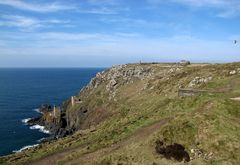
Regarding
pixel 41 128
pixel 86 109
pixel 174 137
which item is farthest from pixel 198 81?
pixel 41 128

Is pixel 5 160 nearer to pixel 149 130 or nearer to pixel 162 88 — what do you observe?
pixel 149 130

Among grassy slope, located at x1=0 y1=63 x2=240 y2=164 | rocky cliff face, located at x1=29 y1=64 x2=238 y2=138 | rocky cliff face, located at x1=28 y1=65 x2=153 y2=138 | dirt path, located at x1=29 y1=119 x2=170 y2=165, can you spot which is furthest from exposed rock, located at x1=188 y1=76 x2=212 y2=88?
dirt path, located at x1=29 y1=119 x2=170 y2=165

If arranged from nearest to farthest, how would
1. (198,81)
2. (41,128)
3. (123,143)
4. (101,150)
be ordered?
1. (101,150)
2. (123,143)
3. (198,81)
4. (41,128)

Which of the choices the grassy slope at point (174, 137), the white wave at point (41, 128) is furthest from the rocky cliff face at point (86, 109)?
the grassy slope at point (174, 137)

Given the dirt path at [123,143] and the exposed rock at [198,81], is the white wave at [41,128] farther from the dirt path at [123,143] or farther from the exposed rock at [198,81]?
the dirt path at [123,143]

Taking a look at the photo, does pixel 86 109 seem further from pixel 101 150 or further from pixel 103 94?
pixel 101 150

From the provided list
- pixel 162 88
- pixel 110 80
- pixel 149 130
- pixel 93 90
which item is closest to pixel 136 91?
pixel 162 88

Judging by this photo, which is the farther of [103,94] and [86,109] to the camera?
[103,94]

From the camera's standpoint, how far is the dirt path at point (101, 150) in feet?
128

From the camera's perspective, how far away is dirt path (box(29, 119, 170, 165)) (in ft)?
128

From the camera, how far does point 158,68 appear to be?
121062 millimetres

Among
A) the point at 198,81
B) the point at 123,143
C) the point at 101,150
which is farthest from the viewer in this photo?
the point at 198,81

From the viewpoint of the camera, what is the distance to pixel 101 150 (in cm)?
4050

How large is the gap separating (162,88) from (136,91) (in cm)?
1676
